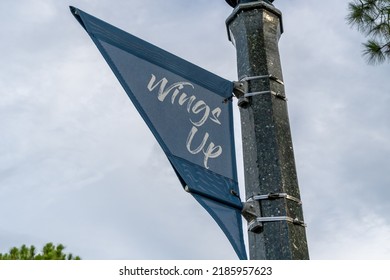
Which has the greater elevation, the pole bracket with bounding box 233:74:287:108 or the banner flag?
the pole bracket with bounding box 233:74:287:108

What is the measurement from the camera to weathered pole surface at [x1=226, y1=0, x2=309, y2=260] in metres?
3.02

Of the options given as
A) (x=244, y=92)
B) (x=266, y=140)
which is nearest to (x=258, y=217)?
(x=266, y=140)

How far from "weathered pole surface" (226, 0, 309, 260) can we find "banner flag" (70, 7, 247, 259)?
169 millimetres

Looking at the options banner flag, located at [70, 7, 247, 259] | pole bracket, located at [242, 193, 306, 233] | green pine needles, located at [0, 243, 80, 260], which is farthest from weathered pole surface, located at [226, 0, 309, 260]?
green pine needles, located at [0, 243, 80, 260]

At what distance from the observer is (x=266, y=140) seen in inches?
130

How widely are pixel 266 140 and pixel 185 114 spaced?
518 mm

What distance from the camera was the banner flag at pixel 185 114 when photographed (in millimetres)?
2859

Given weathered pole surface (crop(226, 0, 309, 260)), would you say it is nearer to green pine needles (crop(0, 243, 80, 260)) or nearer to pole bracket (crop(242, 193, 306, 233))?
pole bracket (crop(242, 193, 306, 233))

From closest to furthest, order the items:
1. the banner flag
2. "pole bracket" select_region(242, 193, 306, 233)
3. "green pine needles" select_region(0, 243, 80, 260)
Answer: the banner flag
"pole bracket" select_region(242, 193, 306, 233)
"green pine needles" select_region(0, 243, 80, 260)

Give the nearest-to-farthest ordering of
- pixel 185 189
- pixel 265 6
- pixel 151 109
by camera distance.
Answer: pixel 185 189 < pixel 151 109 < pixel 265 6
